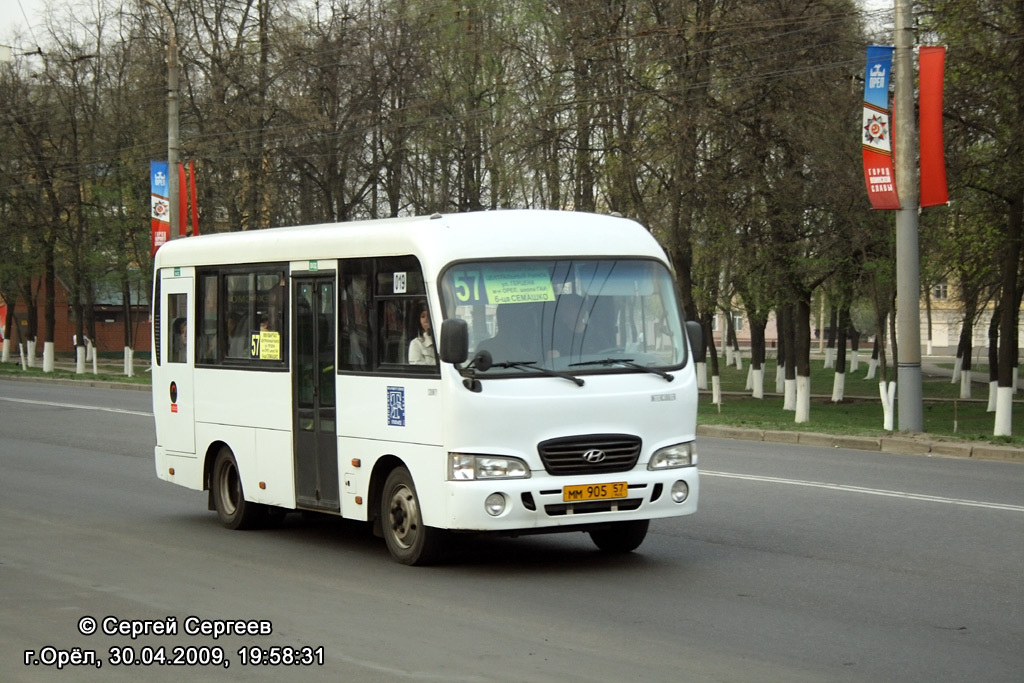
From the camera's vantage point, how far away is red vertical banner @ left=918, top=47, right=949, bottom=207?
20.5m

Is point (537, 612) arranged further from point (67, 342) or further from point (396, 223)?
point (67, 342)

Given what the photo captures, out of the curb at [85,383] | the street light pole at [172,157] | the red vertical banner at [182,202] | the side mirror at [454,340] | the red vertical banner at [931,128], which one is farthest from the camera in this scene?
the curb at [85,383]

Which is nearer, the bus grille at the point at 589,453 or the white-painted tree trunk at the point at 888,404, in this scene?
the bus grille at the point at 589,453

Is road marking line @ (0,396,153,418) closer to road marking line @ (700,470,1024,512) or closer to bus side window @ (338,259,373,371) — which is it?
road marking line @ (700,470,1024,512)

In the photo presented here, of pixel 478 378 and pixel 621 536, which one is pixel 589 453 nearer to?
pixel 478 378

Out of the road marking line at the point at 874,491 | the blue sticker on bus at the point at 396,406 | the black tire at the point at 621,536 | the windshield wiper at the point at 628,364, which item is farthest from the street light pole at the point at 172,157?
the windshield wiper at the point at 628,364

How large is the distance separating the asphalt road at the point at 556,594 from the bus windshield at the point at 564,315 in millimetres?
1526

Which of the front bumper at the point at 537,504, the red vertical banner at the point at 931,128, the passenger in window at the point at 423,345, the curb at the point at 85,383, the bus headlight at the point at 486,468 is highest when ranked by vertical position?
the red vertical banner at the point at 931,128

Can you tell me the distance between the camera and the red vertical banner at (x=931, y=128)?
67.2ft

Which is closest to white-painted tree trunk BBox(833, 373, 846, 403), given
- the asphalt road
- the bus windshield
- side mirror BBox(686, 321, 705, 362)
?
the asphalt road

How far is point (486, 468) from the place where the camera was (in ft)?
31.5

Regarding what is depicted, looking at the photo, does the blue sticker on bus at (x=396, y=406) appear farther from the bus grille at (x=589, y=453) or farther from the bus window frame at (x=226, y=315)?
the bus window frame at (x=226, y=315)

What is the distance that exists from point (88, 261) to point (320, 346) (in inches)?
1637

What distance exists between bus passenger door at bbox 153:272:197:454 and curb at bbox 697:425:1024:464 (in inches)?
438
